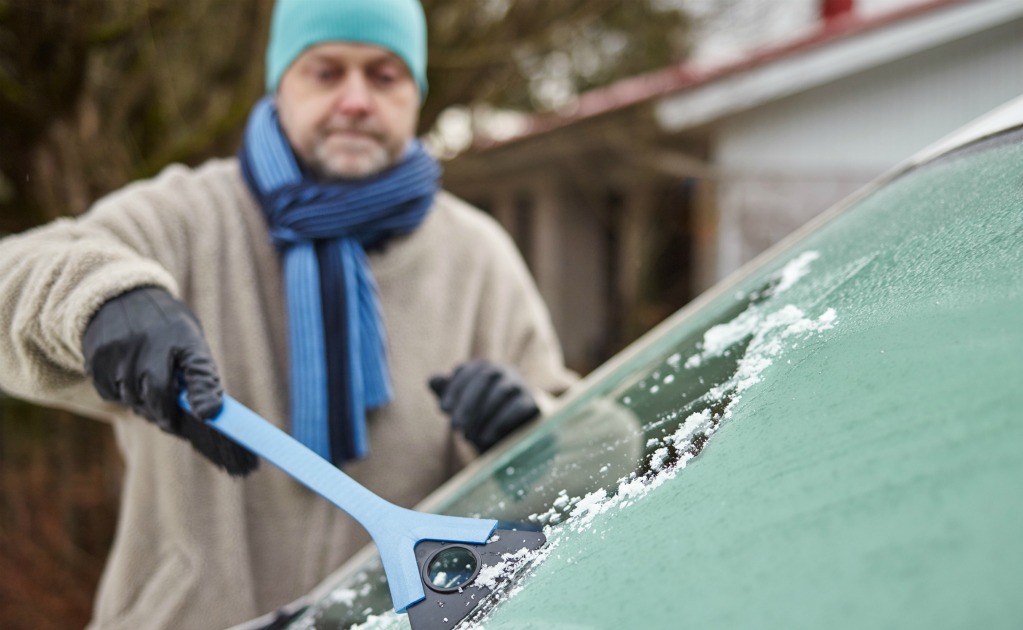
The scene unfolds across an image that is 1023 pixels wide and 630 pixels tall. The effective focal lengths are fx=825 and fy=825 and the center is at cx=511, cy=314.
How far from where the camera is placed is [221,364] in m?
1.67

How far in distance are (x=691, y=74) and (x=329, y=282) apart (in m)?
5.21

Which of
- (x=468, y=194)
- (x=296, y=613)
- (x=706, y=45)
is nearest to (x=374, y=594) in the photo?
(x=296, y=613)

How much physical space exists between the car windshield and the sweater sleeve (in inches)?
21.8

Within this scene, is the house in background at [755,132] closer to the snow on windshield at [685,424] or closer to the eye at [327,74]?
the eye at [327,74]

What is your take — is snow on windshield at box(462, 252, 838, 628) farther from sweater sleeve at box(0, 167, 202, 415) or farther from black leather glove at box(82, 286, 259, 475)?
sweater sleeve at box(0, 167, 202, 415)

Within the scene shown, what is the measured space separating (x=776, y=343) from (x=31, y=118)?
3.07 metres

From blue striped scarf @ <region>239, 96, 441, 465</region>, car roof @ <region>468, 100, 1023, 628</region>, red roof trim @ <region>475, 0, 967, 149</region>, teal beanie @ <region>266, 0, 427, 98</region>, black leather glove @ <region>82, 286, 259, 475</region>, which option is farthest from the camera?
red roof trim @ <region>475, 0, 967, 149</region>

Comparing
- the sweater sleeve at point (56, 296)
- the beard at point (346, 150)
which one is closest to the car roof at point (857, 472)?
the sweater sleeve at point (56, 296)

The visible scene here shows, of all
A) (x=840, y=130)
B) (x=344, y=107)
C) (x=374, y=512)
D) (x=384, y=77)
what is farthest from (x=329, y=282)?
(x=840, y=130)

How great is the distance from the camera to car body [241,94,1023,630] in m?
0.54

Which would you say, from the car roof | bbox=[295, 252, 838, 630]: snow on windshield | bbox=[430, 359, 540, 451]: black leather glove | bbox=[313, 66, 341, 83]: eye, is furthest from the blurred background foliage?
the car roof

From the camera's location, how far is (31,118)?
305 centimetres

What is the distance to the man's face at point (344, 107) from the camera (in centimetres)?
182

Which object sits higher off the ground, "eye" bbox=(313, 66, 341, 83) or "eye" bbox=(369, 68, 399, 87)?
"eye" bbox=(313, 66, 341, 83)
